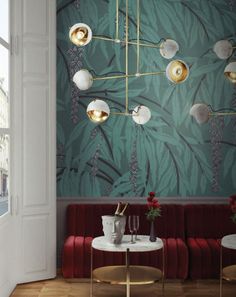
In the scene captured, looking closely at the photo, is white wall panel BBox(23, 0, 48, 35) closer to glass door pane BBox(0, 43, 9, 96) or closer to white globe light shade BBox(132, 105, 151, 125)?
glass door pane BBox(0, 43, 9, 96)

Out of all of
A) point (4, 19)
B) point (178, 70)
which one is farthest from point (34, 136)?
point (178, 70)

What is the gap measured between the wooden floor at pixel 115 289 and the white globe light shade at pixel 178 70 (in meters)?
2.04

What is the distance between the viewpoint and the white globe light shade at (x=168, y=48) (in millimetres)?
5809

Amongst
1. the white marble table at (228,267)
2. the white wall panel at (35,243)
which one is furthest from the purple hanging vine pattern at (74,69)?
the white marble table at (228,267)

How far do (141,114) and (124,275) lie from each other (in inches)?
71.0

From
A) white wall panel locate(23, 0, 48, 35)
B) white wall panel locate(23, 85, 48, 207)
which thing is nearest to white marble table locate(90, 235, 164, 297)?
white wall panel locate(23, 85, 48, 207)

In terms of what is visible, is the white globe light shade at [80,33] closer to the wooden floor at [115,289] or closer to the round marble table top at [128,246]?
the round marble table top at [128,246]

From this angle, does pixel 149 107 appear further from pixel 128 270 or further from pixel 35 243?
pixel 128 270

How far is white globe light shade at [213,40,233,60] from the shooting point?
19.1 ft

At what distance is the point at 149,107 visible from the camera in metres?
6.30

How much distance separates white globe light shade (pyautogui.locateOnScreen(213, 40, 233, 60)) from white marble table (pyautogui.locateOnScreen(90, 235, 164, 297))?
2.09 m

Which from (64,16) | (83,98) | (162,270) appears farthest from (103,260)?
(64,16)

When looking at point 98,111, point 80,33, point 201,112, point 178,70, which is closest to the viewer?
point 80,33

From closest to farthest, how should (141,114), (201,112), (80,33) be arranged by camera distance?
1. (80,33)
2. (141,114)
3. (201,112)
